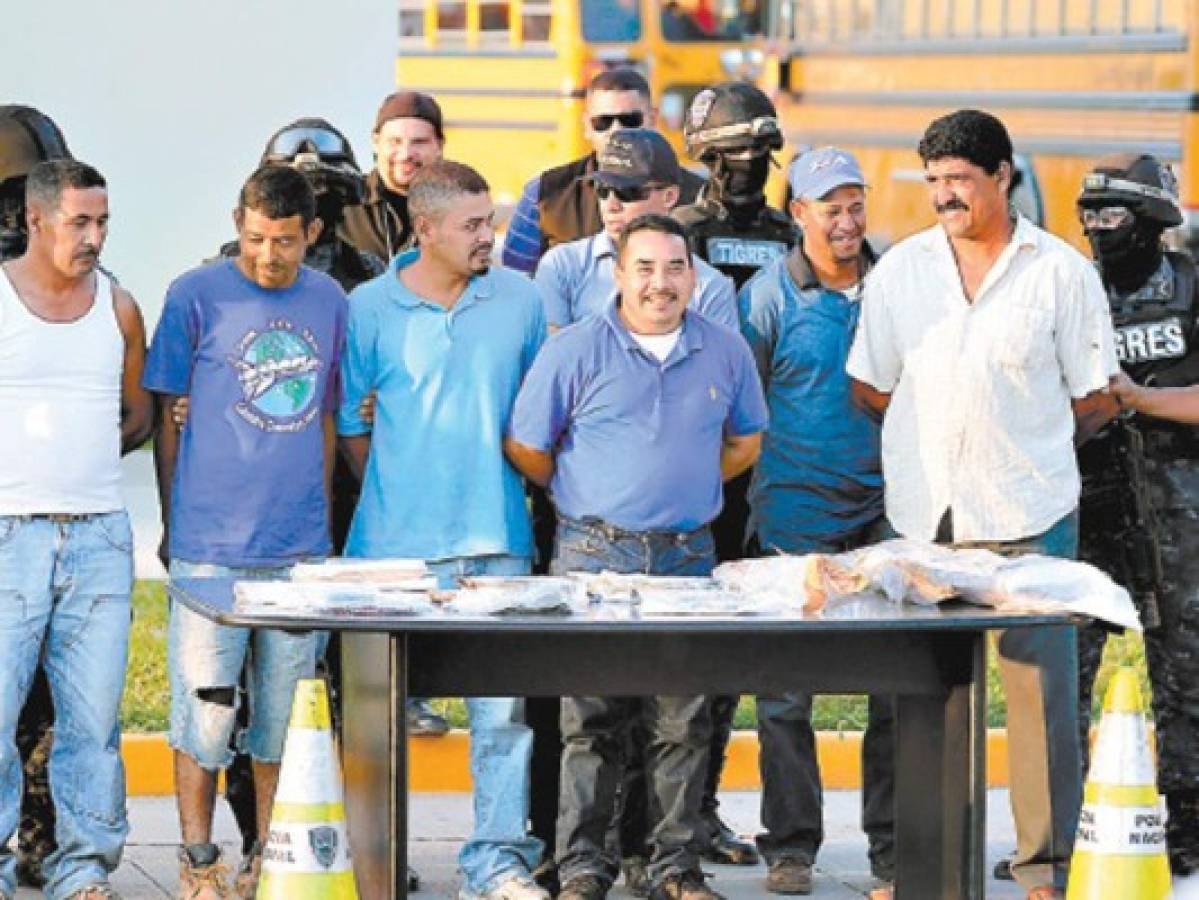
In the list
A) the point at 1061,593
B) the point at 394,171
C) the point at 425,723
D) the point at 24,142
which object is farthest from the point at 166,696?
the point at 1061,593

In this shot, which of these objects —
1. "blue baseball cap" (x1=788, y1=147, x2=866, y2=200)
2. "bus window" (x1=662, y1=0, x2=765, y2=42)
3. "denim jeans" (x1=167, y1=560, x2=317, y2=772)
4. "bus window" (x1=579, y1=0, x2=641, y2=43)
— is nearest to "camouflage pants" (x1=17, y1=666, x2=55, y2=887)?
"denim jeans" (x1=167, y1=560, x2=317, y2=772)

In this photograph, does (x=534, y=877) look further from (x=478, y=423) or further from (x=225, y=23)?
(x=225, y=23)

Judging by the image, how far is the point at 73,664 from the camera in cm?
812

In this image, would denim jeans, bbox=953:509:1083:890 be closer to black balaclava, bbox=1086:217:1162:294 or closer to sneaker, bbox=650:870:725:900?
sneaker, bbox=650:870:725:900

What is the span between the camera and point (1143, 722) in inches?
293

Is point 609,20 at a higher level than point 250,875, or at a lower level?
higher

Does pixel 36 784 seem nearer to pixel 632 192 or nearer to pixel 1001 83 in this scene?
pixel 632 192

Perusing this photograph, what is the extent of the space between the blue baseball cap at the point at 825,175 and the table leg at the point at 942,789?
1.58m

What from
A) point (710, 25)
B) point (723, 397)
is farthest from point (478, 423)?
point (710, 25)

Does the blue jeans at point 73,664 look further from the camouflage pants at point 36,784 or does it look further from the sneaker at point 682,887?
the sneaker at point 682,887

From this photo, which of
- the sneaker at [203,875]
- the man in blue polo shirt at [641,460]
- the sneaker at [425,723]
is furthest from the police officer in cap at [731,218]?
the sneaker at [203,875]

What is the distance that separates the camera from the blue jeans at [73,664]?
315 inches

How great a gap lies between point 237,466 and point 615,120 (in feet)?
6.93

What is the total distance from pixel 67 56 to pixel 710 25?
23.8 ft
